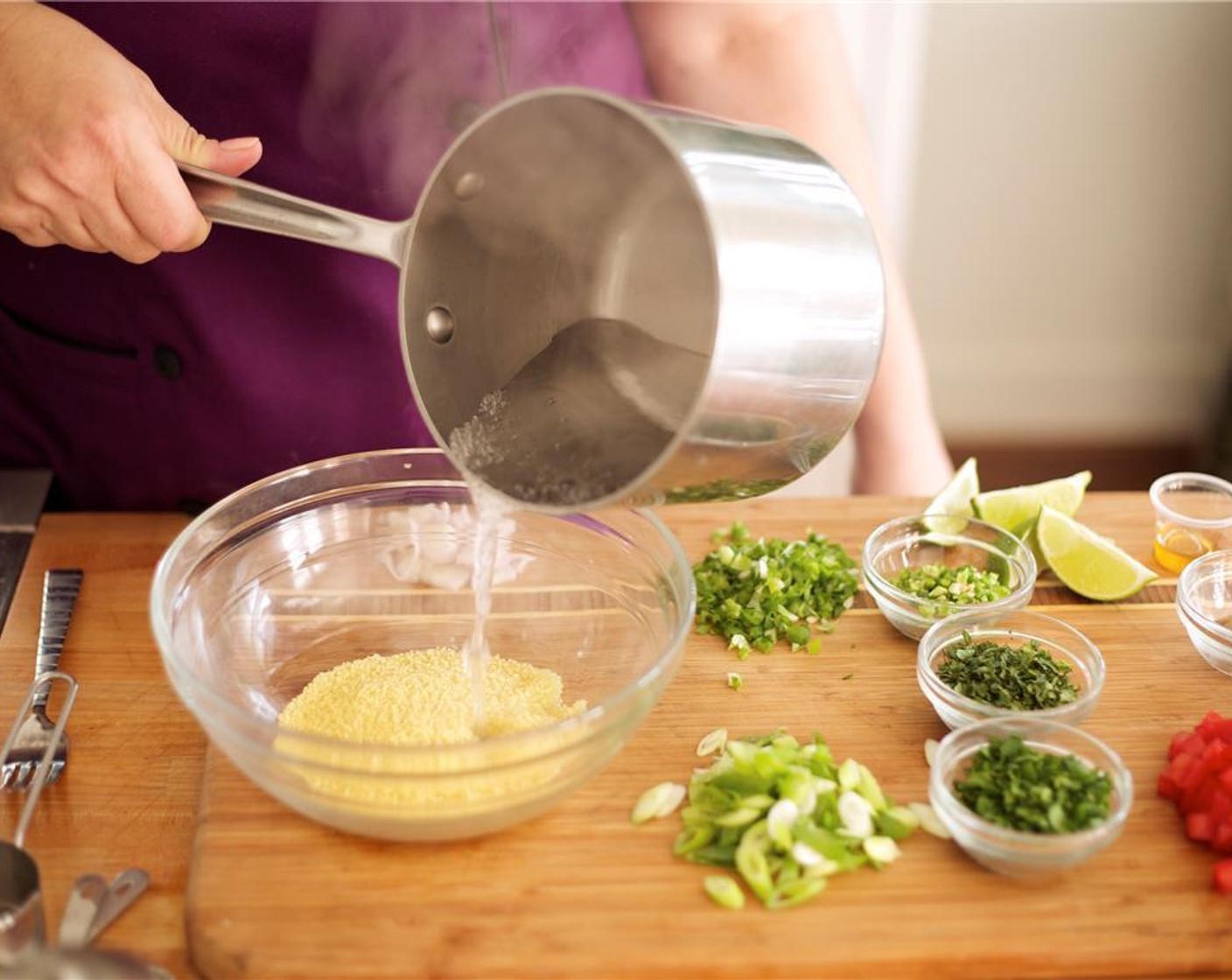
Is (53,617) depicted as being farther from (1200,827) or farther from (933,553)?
(1200,827)

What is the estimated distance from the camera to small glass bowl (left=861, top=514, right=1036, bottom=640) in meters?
1.55

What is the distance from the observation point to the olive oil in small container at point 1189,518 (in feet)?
5.60

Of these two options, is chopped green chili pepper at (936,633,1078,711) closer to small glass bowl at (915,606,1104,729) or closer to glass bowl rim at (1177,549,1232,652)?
small glass bowl at (915,606,1104,729)

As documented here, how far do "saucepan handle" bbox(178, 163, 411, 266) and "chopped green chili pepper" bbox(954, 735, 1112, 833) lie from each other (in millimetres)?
721

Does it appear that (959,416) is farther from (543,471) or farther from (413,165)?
(543,471)

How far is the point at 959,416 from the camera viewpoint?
4.00 metres

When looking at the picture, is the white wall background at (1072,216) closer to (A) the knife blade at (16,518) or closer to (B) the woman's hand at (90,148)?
(A) the knife blade at (16,518)

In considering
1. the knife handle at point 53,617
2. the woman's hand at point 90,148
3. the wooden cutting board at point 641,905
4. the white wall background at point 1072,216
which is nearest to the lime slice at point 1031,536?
the wooden cutting board at point 641,905

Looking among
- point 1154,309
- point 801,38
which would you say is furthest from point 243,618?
point 1154,309

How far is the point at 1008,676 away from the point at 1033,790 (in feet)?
0.66

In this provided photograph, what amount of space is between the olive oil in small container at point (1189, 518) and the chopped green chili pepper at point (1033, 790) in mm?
539

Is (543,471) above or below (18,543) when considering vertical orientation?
above

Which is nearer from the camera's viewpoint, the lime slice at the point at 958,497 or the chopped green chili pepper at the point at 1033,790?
the chopped green chili pepper at the point at 1033,790

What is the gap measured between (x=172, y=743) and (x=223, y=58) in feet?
2.68
